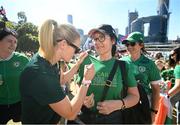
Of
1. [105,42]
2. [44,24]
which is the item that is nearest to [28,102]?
[44,24]

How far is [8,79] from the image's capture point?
418 centimetres

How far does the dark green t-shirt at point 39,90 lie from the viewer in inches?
89.4

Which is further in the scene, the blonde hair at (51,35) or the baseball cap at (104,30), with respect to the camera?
the baseball cap at (104,30)

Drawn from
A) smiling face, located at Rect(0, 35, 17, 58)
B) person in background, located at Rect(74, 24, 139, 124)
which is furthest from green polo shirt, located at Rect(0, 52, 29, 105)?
person in background, located at Rect(74, 24, 139, 124)

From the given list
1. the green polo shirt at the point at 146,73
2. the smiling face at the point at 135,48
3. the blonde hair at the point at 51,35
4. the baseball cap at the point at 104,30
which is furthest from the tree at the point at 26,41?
the blonde hair at the point at 51,35

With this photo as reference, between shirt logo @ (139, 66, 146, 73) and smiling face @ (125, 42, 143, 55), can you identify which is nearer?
shirt logo @ (139, 66, 146, 73)

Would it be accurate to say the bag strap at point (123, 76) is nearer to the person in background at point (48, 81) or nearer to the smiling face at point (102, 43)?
the smiling face at point (102, 43)

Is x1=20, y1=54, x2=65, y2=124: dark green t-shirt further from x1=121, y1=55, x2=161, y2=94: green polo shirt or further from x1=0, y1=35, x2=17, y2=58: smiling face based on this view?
x1=121, y1=55, x2=161, y2=94: green polo shirt

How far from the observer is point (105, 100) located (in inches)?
118

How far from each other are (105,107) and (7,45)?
2.10 m

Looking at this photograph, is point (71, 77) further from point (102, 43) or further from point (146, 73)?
point (146, 73)

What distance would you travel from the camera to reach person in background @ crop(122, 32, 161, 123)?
14.6 ft

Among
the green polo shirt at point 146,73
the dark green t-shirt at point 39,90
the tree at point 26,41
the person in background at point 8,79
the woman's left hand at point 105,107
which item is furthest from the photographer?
the tree at point 26,41

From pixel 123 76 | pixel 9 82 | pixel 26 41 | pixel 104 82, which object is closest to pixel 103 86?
pixel 104 82
